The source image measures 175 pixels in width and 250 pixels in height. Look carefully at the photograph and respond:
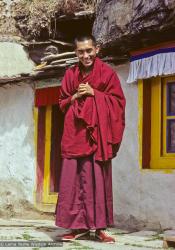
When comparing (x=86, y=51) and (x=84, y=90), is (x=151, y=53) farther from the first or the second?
(x=84, y=90)

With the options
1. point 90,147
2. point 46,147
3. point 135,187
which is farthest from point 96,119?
point 46,147

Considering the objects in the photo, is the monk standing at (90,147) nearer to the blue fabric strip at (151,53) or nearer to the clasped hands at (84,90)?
the clasped hands at (84,90)

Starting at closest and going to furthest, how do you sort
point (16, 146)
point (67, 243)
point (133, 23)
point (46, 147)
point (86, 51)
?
point (67, 243) → point (86, 51) → point (133, 23) → point (46, 147) → point (16, 146)

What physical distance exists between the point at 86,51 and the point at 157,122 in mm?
2077

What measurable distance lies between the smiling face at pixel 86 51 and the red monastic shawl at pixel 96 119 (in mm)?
67

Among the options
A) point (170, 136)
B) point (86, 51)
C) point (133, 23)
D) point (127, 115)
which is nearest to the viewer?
point (86, 51)

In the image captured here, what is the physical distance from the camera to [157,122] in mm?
6922

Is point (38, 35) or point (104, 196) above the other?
point (38, 35)

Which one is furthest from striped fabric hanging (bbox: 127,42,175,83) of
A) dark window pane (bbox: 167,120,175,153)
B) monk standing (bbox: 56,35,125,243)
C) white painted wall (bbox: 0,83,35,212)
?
white painted wall (bbox: 0,83,35,212)

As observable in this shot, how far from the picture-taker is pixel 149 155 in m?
7.00

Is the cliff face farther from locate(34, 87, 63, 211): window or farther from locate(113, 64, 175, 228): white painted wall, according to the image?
locate(34, 87, 63, 211): window

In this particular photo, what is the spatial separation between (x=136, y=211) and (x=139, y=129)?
1.02 meters

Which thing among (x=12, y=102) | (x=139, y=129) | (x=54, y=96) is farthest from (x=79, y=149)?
(x=12, y=102)

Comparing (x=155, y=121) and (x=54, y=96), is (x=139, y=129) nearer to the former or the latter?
(x=155, y=121)
